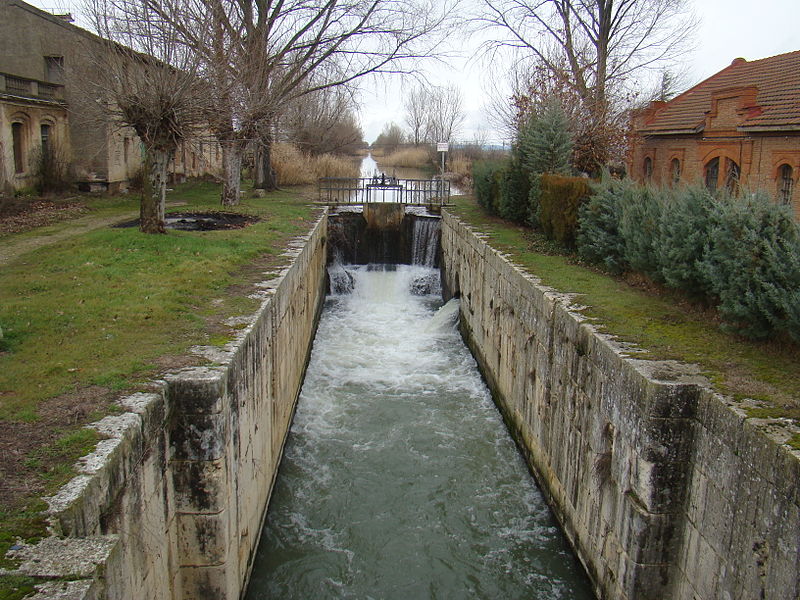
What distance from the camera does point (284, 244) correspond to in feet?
46.0

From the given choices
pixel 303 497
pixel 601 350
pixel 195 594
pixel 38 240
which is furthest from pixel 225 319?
pixel 38 240

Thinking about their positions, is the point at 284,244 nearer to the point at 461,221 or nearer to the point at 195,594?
the point at 461,221

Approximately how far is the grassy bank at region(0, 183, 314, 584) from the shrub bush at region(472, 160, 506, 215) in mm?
7720

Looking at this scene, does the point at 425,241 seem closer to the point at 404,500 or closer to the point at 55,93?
the point at 55,93

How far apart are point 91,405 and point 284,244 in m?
9.08

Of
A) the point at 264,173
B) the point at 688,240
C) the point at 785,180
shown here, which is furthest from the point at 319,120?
the point at 688,240

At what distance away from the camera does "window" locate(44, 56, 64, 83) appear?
23.5 metres

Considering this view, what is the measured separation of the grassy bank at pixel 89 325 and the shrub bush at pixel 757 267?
511 cm

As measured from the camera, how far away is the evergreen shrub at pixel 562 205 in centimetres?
1273

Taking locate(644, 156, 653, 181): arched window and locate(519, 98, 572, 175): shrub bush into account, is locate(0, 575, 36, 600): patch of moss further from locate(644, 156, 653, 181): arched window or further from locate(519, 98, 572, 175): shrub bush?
locate(644, 156, 653, 181): arched window

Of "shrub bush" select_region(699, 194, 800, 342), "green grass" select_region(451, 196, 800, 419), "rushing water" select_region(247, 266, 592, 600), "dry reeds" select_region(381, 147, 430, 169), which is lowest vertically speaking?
"rushing water" select_region(247, 266, 592, 600)

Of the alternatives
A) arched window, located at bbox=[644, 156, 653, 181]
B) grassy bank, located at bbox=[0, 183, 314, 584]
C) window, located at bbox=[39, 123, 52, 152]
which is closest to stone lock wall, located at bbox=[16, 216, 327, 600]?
grassy bank, located at bbox=[0, 183, 314, 584]

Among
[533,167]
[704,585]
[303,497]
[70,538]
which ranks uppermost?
[533,167]

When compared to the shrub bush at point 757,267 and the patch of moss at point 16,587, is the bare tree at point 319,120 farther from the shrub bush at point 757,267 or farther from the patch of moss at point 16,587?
the patch of moss at point 16,587
